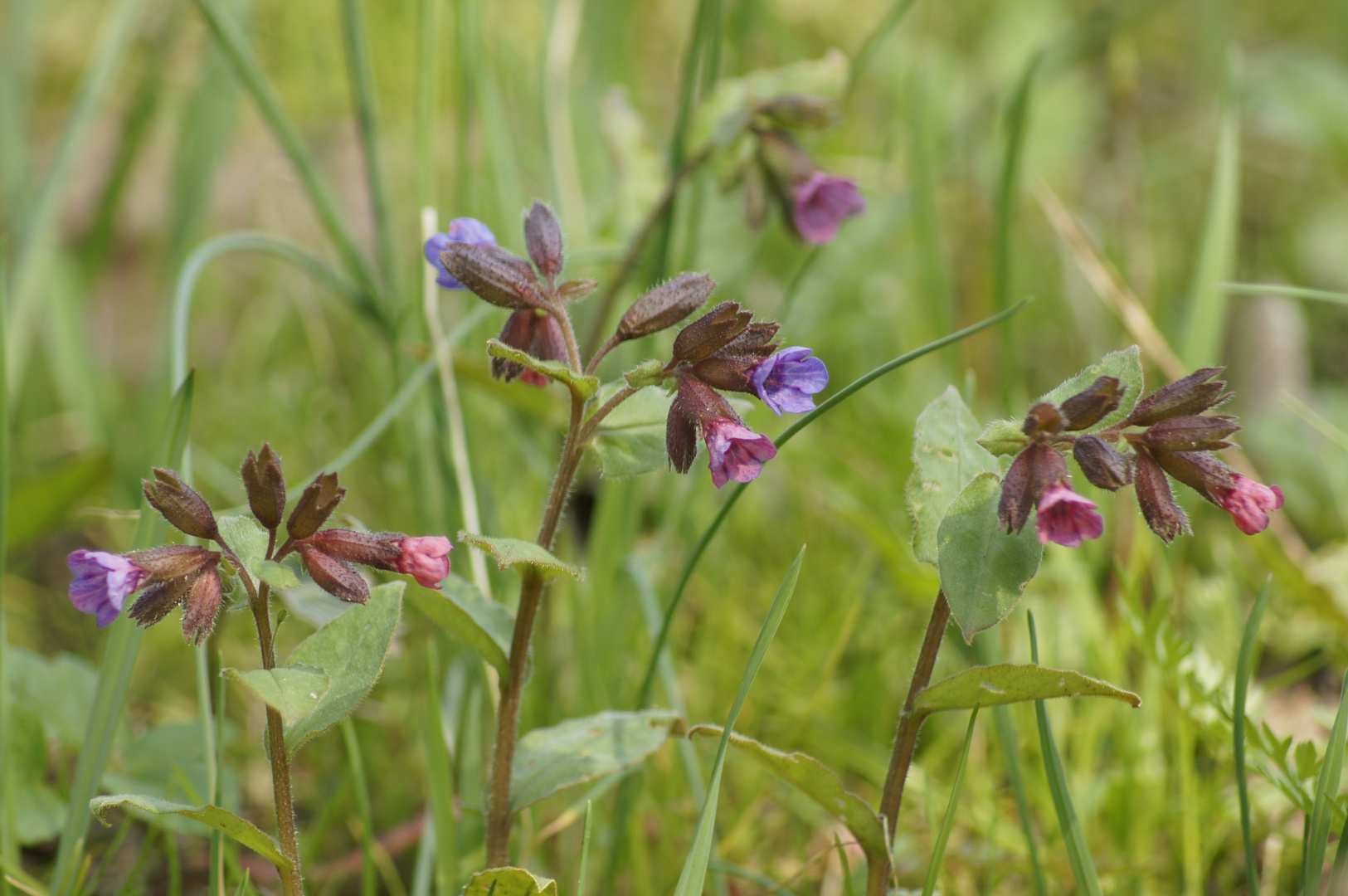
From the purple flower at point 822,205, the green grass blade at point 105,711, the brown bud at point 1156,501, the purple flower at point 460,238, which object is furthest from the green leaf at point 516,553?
the purple flower at point 822,205

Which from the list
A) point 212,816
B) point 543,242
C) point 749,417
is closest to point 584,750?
point 212,816

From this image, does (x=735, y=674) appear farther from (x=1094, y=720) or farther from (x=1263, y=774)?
(x=1263, y=774)

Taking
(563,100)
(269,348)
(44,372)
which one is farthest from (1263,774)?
(44,372)

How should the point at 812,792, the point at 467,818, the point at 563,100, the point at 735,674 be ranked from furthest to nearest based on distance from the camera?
the point at 563,100 → the point at 735,674 → the point at 467,818 → the point at 812,792

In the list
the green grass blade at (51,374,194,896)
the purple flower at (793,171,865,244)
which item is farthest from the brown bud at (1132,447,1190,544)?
the green grass blade at (51,374,194,896)

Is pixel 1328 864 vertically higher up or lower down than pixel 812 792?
lower down

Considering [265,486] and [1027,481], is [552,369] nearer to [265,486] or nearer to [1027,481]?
[265,486]
